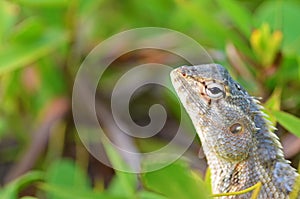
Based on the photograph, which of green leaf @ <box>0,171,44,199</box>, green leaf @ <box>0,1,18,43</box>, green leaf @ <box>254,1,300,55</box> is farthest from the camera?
green leaf @ <box>0,1,18,43</box>

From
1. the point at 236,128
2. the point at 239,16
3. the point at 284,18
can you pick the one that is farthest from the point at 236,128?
the point at 284,18

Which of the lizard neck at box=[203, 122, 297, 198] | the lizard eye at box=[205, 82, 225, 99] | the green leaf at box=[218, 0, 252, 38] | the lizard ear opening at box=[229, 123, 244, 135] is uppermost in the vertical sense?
the green leaf at box=[218, 0, 252, 38]

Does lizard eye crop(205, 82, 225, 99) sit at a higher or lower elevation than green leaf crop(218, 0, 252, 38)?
lower

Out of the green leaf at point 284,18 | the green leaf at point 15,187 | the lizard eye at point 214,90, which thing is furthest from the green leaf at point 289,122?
the green leaf at point 15,187

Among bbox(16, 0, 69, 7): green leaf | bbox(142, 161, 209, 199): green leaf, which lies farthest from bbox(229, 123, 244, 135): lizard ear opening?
bbox(16, 0, 69, 7): green leaf

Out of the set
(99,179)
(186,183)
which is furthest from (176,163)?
(99,179)

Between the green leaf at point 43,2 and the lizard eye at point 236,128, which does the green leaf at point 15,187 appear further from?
the green leaf at point 43,2

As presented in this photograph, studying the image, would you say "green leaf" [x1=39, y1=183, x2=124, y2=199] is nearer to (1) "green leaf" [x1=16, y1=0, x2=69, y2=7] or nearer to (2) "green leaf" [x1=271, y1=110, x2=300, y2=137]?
(2) "green leaf" [x1=271, y1=110, x2=300, y2=137]

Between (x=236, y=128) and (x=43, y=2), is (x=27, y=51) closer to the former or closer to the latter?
(x=43, y=2)
